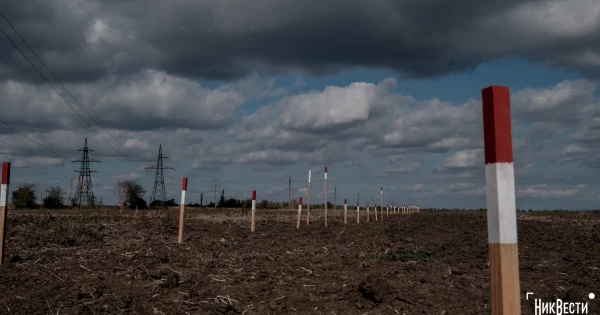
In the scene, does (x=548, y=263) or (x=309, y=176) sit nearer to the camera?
(x=548, y=263)

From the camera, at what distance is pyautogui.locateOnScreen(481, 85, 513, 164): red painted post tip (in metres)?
2.33

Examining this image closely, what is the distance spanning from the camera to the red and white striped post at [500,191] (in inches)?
90.5

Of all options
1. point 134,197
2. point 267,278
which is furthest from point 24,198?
point 267,278

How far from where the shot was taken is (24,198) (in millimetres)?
56562

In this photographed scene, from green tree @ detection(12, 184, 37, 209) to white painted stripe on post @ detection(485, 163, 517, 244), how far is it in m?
60.1

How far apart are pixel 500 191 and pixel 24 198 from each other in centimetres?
6257

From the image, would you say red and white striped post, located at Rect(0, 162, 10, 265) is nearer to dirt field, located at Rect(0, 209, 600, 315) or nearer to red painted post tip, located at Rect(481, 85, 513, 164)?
dirt field, located at Rect(0, 209, 600, 315)

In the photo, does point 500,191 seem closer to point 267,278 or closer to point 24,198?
point 267,278

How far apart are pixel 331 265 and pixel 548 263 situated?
420 centimetres

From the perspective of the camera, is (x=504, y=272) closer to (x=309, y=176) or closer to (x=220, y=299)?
(x=220, y=299)

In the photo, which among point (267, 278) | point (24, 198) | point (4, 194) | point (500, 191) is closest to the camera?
point (500, 191)

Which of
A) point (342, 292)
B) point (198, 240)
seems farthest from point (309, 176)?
point (342, 292)

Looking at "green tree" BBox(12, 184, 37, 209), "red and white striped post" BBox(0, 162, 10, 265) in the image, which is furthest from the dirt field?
"green tree" BBox(12, 184, 37, 209)

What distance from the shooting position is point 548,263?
9.61m
